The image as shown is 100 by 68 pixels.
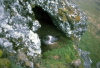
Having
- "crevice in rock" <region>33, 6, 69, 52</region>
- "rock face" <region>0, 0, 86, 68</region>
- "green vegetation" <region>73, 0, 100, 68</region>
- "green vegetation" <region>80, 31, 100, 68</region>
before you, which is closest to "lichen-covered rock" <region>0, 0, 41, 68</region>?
"rock face" <region>0, 0, 86, 68</region>

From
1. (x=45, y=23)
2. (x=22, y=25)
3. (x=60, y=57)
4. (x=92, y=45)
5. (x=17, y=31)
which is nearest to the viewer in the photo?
(x=17, y=31)

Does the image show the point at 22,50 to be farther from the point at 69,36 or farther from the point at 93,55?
the point at 93,55

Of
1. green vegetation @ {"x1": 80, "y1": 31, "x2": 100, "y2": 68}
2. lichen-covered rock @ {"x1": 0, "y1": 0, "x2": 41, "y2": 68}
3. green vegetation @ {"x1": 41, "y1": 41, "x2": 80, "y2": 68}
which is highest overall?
lichen-covered rock @ {"x1": 0, "y1": 0, "x2": 41, "y2": 68}

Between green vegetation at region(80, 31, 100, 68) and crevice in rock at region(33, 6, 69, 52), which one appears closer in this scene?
crevice in rock at region(33, 6, 69, 52)

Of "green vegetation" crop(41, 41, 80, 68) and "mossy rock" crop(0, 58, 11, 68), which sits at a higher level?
"mossy rock" crop(0, 58, 11, 68)

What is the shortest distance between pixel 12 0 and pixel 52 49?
4016 millimetres

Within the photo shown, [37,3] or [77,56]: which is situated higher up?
[37,3]

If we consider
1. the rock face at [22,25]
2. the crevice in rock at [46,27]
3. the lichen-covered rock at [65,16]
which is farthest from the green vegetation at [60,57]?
the rock face at [22,25]

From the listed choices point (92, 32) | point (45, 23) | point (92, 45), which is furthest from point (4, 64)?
point (92, 32)

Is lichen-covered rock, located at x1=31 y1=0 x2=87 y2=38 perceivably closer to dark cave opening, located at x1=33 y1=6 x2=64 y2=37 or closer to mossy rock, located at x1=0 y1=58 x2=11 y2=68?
dark cave opening, located at x1=33 y1=6 x2=64 y2=37

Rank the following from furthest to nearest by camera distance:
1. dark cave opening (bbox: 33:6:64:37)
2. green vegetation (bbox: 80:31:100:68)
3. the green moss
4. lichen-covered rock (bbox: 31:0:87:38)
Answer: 1. green vegetation (bbox: 80:31:100:68)
2. dark cave opening (bbox: 33:6:64:37)
3. lichen-covered rock (bbox: 31:0:87:38)
4. the green moss

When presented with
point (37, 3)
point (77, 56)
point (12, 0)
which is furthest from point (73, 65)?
point (12, 0)

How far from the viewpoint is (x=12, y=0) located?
1062cm

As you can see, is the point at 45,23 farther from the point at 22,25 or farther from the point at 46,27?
the point at 22,25
